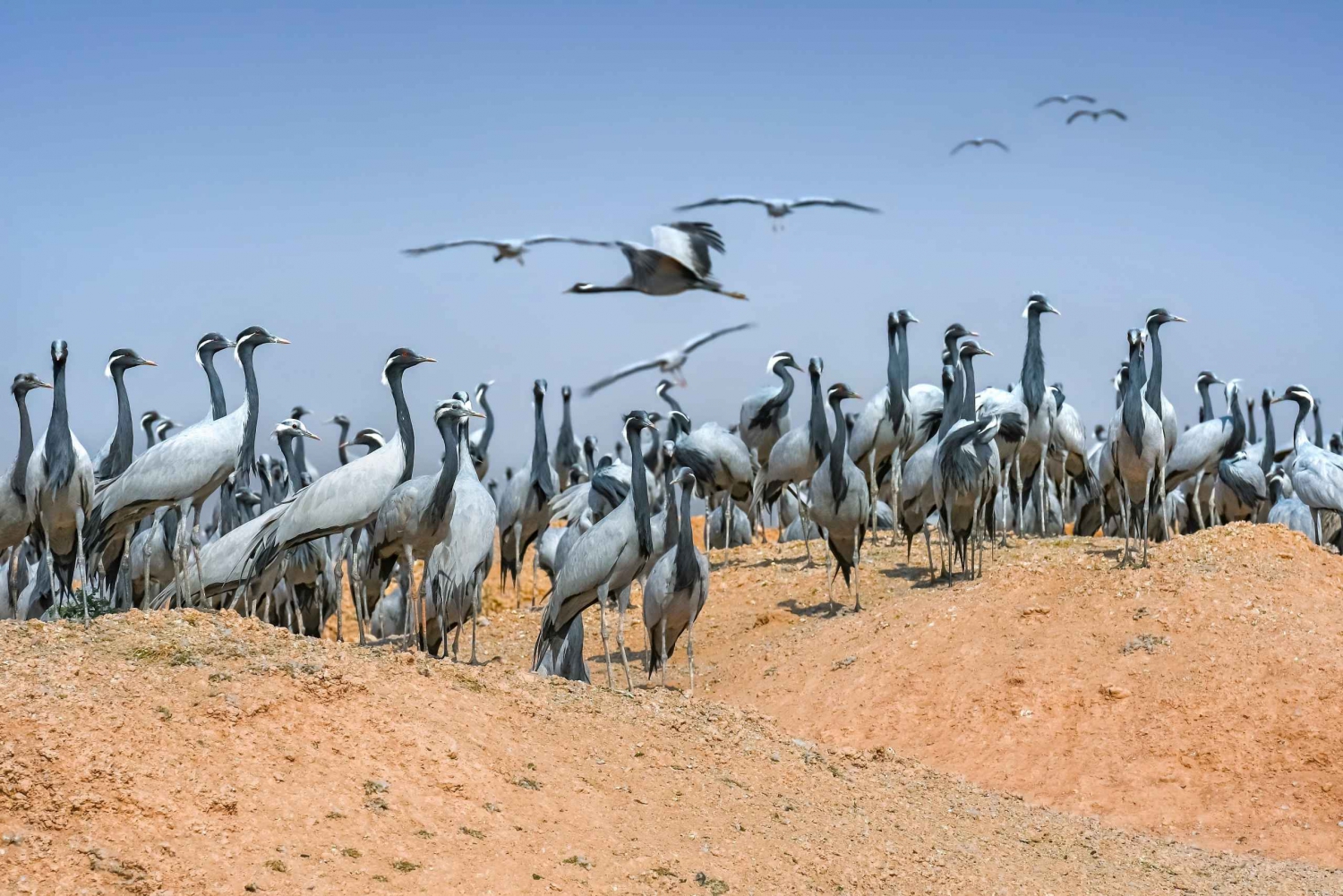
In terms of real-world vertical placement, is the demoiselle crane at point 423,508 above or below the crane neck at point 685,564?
above

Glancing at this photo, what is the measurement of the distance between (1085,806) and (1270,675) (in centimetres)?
215

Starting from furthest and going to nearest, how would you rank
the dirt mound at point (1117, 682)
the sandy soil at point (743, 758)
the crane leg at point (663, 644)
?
the crane leg at point (663, 644) < the dirt mound at point (1117, 682) < the sandy soil at point (743, 758)

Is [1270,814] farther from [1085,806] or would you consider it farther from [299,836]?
[299,836]

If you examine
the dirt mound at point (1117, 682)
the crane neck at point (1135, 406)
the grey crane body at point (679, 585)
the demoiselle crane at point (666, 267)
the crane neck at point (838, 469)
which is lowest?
the dirt mound at point (1117, 682)

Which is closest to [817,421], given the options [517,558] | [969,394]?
[969,394]

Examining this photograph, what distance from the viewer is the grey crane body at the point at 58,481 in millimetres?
9672

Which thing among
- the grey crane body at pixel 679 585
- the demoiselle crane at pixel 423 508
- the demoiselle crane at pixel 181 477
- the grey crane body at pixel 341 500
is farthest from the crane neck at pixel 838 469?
the demoiselle crane at pixel 181 477

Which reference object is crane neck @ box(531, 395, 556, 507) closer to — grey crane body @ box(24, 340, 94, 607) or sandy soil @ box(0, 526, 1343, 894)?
sandy soil @ box(0, 526, 1343, 894)

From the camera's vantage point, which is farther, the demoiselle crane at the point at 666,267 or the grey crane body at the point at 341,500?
the grey crane body at the point at 341,500

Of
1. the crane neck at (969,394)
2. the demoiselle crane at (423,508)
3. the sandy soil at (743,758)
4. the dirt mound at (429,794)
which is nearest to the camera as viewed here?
the dirt mound at (429,794)

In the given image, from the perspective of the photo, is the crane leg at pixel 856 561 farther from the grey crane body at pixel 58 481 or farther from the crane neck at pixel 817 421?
the grey crane body at pixel 58 481

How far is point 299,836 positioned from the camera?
19.8ft

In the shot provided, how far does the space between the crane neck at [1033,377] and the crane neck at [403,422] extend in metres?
9.37

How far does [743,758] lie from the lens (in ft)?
26.5
